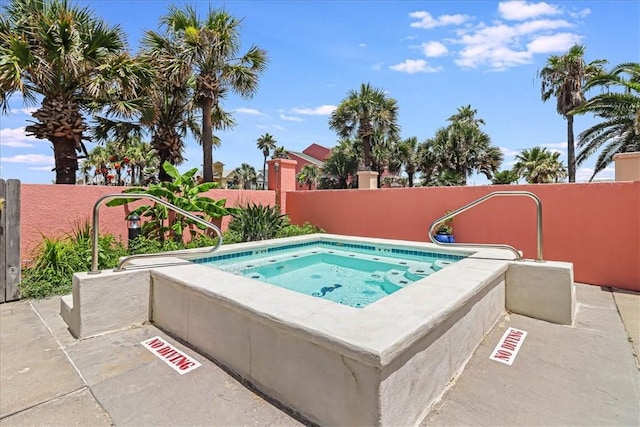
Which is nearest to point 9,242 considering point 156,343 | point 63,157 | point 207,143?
point 156,343

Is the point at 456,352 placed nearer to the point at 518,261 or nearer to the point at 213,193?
the point at 518,261

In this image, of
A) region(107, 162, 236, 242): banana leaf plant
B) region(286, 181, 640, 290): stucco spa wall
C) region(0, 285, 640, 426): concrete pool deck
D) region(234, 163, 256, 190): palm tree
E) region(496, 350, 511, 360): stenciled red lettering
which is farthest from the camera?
region(234, 163, 256, 190): palm tree

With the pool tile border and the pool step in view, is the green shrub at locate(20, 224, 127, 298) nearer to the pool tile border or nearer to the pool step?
the pool tile border

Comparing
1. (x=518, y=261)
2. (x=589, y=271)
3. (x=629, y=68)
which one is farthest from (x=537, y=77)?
(x=518, y=261)

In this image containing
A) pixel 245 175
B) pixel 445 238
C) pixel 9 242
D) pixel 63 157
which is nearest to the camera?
pixel 9 242

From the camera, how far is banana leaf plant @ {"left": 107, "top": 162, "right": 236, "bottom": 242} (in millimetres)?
7754

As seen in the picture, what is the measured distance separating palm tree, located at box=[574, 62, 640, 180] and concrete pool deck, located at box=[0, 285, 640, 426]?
478 inches

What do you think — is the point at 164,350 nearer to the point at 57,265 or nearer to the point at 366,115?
the point at 57,265

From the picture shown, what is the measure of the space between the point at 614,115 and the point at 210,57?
17.7 meters

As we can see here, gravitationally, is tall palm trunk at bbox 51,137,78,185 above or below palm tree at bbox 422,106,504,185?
below

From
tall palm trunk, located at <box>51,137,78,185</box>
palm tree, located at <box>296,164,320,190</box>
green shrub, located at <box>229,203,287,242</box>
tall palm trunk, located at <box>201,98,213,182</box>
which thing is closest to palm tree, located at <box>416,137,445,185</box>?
palm tree, located at <box>296,164,320,190</box>

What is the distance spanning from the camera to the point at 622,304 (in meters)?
5.02

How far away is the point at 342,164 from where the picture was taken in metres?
26.0

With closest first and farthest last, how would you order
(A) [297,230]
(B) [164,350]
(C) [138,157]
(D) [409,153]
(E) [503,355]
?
(E) [503,355] → (B) [164,350] → (A) [297,230] → (D) [409,153] → (C) [138,157]
